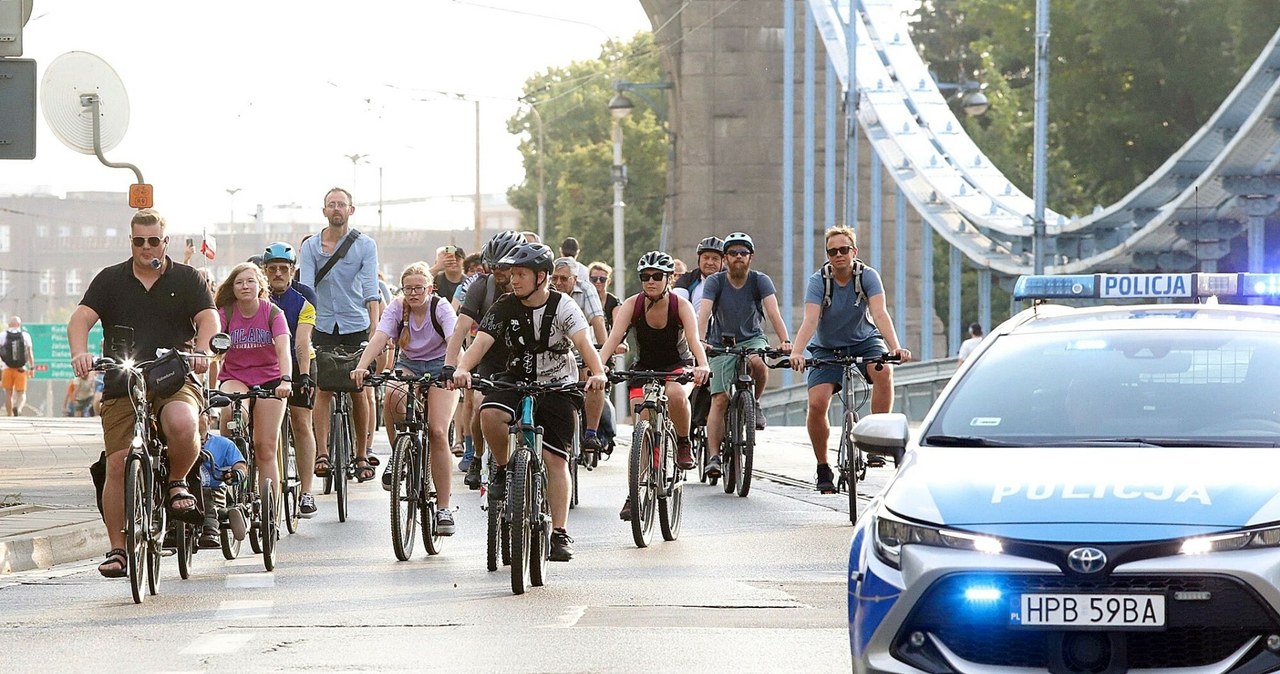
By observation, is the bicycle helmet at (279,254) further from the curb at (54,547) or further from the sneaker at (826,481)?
the sneaker at (826,481)

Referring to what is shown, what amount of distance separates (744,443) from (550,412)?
16.2ft

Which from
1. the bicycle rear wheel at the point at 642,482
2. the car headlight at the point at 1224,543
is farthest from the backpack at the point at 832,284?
the car headlight at the point at 1224,543

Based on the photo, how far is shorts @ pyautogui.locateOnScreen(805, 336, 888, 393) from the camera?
45.3ft

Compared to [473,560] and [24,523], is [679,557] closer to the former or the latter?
[473,560]

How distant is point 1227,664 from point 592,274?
1520cm

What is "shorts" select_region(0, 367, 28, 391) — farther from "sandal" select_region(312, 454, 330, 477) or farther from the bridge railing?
"sandal" select_region(312, 454, 330, 477)

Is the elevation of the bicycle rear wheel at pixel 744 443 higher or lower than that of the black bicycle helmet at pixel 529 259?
lower

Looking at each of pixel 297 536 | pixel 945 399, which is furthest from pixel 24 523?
pixel 945 399

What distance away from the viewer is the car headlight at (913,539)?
5855mm

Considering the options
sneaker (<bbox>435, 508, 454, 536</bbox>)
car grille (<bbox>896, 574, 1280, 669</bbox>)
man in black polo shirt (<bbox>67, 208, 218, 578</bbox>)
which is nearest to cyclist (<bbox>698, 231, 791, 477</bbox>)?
sneaker (<bbox>435, 508, 454, 536</bbox>)

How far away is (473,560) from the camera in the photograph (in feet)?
36.8

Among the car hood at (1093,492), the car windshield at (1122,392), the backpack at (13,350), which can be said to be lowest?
the backpack at (13,350)

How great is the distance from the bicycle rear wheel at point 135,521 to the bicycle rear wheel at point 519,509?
1468 mm

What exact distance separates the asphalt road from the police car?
46.5 inches
